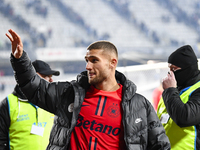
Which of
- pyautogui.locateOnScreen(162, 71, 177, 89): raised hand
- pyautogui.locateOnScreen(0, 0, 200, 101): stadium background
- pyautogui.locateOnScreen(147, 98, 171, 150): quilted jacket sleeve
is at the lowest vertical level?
pyautogui.locateOnScreen(147, 98, 171, 150): quilted jacket sleeve

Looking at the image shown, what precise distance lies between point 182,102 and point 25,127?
1083 millimetres

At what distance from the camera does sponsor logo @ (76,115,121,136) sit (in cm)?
126

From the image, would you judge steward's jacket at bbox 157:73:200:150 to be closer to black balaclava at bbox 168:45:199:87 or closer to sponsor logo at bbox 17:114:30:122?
black balaclava at bbox 168:45:199:87

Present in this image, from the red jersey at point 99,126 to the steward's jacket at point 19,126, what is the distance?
747 mm

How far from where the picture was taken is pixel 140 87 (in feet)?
17.4

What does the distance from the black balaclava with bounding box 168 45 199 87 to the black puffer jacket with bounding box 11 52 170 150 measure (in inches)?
19.9

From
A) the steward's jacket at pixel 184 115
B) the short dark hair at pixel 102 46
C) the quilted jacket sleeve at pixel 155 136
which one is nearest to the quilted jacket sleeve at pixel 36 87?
the short dark hair at pixel 102 46

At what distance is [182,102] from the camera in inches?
58.6

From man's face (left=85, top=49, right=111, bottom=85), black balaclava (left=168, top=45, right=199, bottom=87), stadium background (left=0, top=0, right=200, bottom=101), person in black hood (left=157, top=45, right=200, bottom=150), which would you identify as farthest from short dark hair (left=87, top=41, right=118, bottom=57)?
stadium background (left=0, top=0, right=200, bottom=101)

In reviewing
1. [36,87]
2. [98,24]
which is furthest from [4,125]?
[98,24]

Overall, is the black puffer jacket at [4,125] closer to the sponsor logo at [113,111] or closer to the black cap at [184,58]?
the sponsor logo at [113,111]

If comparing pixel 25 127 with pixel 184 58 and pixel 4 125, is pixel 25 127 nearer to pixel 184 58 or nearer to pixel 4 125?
pixel 4 125

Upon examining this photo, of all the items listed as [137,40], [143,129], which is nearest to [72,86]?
[143,129]

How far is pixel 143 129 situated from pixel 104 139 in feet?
0.62
